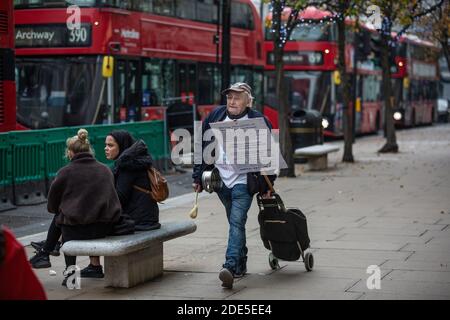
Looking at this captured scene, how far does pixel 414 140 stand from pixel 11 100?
22.9 m

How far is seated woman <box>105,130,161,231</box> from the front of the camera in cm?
899

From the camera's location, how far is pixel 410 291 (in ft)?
27.6

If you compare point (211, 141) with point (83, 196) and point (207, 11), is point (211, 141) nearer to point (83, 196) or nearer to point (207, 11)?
point (83, 196)

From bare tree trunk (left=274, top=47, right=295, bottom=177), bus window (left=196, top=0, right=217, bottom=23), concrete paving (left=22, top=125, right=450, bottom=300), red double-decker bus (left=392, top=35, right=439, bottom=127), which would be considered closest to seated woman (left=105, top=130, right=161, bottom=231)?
concrete paving (left=22, top=125, right=450, bottom=300)

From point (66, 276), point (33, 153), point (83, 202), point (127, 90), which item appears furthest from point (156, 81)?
point (83, 202)

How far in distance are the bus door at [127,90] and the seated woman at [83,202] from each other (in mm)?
12385

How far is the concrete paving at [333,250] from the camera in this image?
28.0 feet

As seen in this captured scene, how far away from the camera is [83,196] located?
8648mm

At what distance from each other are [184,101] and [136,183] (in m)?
15.5

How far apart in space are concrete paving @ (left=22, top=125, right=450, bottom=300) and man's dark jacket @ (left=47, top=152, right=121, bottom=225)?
593 mm

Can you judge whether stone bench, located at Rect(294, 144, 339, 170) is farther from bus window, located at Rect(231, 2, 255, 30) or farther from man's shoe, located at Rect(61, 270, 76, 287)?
man's shoe, located at Rect(61, 270, 76, 287)

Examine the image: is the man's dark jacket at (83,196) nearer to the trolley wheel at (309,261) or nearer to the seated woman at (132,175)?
the seated woman at (132,175)
